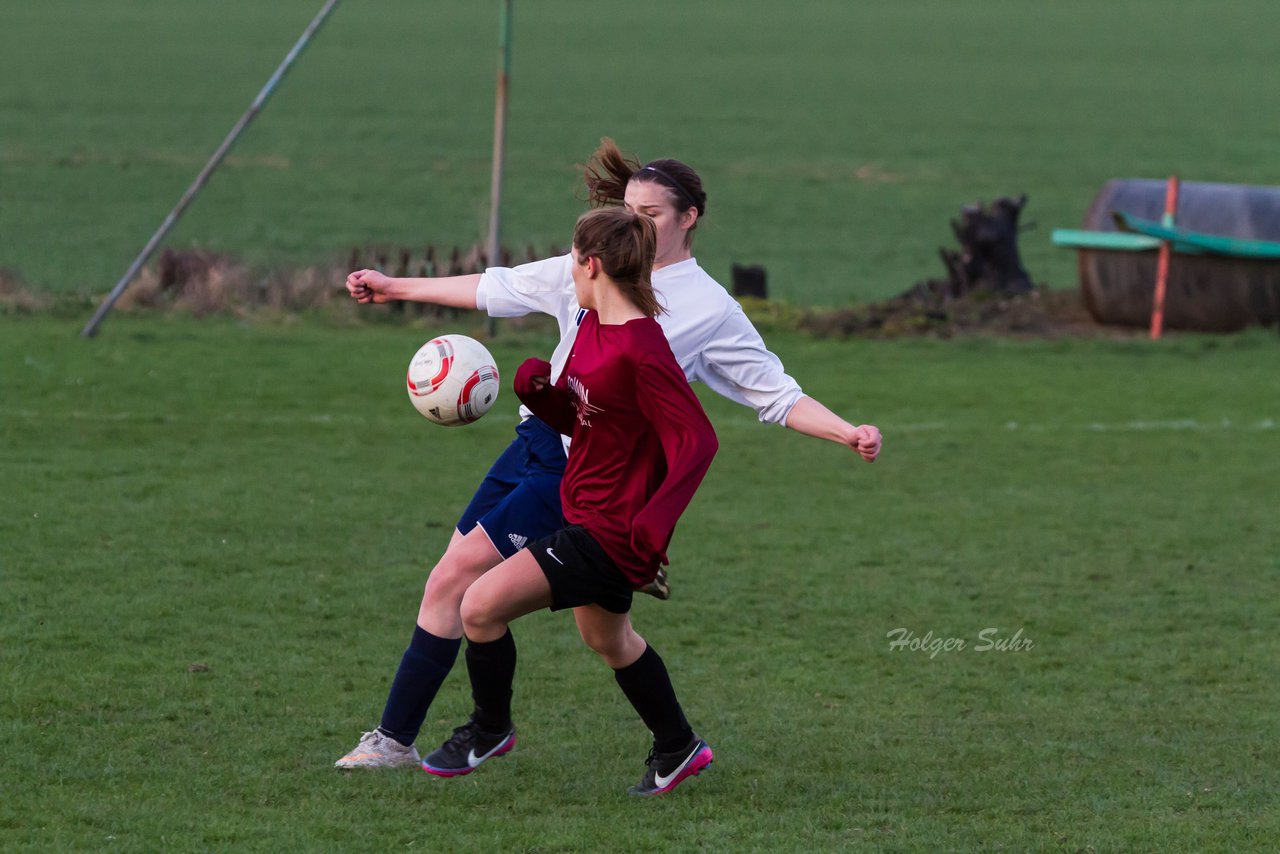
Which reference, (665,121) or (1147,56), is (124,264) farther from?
(1147,56)

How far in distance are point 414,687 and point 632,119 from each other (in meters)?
35.1

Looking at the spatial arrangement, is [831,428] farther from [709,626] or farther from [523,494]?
[709,626]

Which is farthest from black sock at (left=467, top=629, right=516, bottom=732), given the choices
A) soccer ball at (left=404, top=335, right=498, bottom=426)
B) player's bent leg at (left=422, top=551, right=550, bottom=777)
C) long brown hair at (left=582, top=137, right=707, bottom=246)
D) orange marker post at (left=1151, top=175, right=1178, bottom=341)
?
orange marker post at (left=1151, top=175, right=1178, bottom=341)

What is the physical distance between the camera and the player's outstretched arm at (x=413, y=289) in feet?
16.9

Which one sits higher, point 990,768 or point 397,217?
point 990,768

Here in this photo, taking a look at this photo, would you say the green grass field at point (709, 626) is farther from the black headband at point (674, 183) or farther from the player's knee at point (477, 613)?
the black headband at point (674, 183)

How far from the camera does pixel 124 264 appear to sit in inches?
775

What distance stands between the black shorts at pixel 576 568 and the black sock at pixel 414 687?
0.54m

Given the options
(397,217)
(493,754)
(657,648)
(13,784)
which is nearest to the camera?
(13,784)

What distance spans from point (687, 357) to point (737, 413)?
748cm

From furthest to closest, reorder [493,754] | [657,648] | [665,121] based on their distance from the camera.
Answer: [665,121] → [657,648] → [493,754]

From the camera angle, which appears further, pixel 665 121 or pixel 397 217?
pixel 665 121

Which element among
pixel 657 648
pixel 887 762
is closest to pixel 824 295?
pixel 657 648

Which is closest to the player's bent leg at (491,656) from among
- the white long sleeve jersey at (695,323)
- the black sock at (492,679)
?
the black sock at (492,679)
